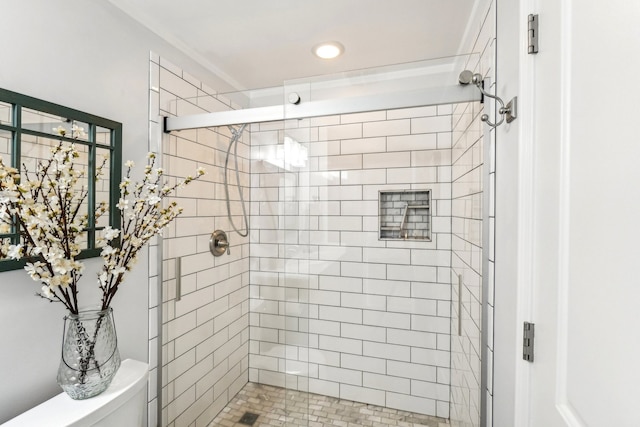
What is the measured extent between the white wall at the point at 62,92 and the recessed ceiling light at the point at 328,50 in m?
0.89

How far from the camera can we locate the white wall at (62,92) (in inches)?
43.2

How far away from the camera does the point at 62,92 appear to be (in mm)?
1255

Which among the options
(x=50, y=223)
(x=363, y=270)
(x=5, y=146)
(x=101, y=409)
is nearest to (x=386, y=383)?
(x=363, y=270)

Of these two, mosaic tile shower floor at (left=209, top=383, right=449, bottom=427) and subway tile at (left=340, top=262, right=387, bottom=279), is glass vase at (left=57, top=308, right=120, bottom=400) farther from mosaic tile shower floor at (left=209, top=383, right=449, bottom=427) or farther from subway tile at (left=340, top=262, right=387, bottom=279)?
subway tile at (left=340, top=262, right=387, bottom=279)

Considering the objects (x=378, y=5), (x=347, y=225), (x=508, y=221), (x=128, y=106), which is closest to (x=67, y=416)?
(x=128, y=106)

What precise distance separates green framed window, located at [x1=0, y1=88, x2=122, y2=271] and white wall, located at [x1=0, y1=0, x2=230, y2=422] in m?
0.06

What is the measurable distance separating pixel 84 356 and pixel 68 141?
816 millimetres

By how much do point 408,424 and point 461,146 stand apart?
1555 mm

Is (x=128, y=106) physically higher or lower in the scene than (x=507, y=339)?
higher

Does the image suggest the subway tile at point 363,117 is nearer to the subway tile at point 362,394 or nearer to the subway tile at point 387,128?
the subway tile at point 387,128

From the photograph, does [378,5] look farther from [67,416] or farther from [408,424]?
[408,424]

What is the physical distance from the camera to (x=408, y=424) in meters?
1.81

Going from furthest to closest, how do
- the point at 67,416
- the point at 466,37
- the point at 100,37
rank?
1. the point at 466,37
2. the point at 100,37
3. the point at 67,416

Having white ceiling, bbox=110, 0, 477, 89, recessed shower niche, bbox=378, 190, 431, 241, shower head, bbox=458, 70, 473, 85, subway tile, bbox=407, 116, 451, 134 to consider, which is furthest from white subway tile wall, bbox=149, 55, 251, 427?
shower head, bbox=458, 70, 473, 85
